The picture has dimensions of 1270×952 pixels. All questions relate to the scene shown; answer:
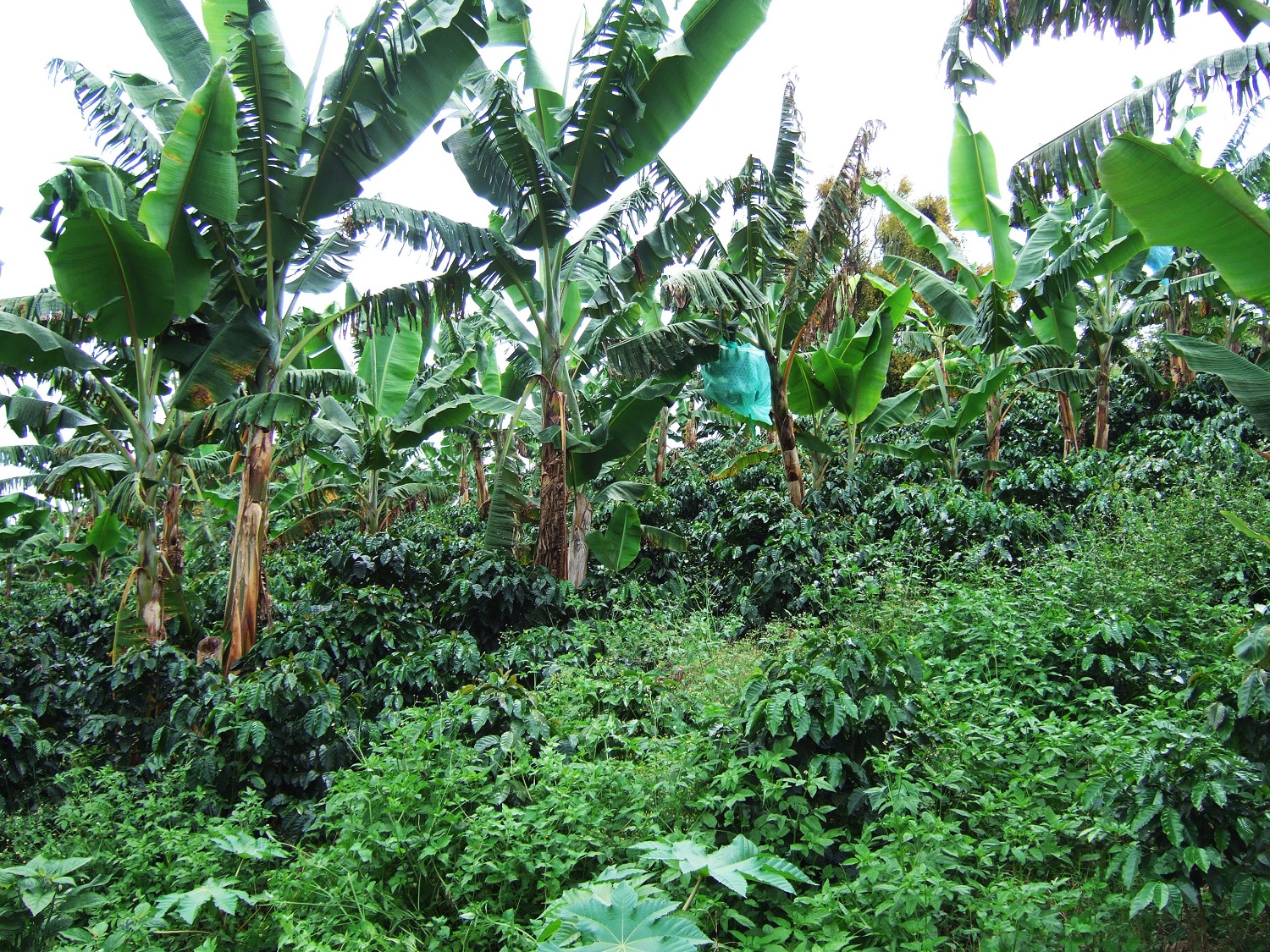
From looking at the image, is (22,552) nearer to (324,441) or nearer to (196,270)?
(324,441)

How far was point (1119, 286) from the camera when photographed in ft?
30.2

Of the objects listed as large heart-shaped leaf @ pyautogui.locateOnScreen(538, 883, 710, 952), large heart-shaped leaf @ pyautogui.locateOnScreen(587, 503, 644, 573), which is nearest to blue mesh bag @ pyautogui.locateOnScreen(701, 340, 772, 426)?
large heart-shaped leaf @ pyautogui.locateOnScreen(587, 503, 644, 573)

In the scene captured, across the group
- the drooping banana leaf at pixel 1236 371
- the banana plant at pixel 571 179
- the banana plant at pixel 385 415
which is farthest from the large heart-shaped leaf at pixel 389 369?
the drooping banana leaf at pixel 1236 371

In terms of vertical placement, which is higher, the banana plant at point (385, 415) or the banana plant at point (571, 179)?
the banana plant at point (571, 179)

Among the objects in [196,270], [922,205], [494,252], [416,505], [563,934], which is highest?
[922,205]

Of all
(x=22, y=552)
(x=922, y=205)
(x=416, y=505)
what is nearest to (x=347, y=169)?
(x=416, y=505)

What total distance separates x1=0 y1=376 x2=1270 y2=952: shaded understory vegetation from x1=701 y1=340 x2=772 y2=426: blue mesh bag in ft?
5.28

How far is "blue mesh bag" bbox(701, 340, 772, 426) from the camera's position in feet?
25.1

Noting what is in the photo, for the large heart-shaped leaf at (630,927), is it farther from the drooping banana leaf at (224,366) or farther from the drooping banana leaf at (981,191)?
the drooping banana leaf at (981,191)

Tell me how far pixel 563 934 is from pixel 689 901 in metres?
0.38

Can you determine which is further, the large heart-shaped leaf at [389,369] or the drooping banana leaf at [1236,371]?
the large heart-shaped leaf at [389,369]

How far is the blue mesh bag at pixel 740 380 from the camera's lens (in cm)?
765

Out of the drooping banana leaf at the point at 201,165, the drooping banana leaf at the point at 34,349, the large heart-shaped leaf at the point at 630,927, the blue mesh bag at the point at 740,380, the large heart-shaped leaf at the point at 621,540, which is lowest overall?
the large heart-shaped leaf at the point at 630,927

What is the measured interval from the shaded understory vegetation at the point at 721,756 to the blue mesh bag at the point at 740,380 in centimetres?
161
